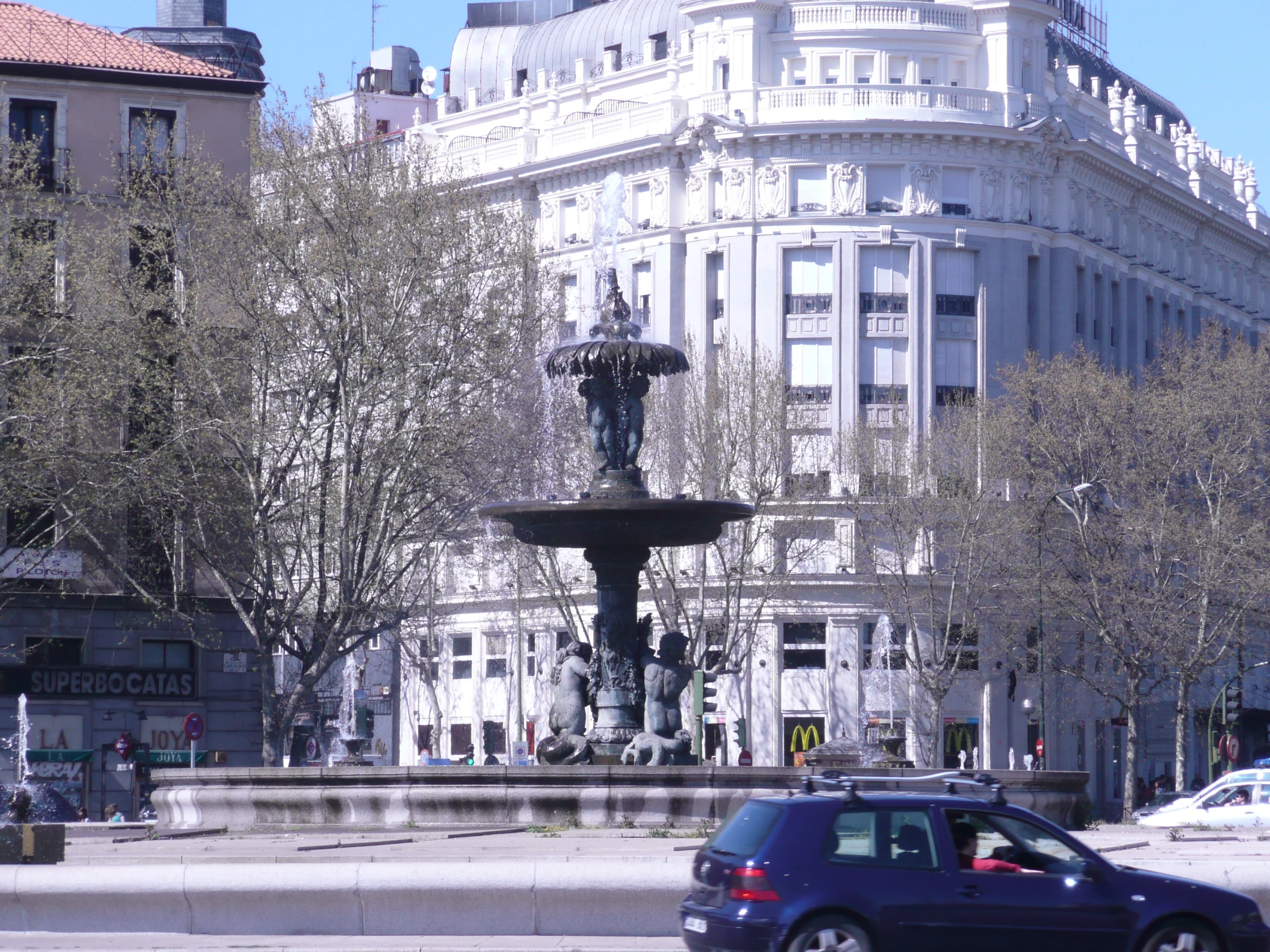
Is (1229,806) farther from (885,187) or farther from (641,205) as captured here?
(641,205)

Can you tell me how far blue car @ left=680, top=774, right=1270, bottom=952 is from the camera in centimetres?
1214

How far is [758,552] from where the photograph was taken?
2243 inches

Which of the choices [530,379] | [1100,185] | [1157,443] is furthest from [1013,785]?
[1100,185]

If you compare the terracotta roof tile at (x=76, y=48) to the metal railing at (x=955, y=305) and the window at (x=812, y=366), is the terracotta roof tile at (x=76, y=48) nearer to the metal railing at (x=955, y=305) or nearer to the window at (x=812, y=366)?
the window at (x=812, y=366)

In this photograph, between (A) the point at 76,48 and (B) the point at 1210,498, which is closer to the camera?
(A) the point at 76,48

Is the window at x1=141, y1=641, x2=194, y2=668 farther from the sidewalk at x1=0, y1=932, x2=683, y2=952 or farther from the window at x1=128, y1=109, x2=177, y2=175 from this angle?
the sidewalk at x1=0, y1=932, x2=683, y2=952

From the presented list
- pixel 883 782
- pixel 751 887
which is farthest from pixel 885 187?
pixel 751 887

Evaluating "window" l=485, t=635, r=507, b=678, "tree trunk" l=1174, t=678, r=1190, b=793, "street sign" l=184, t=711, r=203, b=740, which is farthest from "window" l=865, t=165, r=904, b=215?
"street sign" l=184, t=711, r=203, b=740

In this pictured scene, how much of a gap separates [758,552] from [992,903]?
44560 millimetres

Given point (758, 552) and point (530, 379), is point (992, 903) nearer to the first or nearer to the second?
point (530, 379)

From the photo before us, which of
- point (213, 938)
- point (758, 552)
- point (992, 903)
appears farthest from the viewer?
point (758, 552)

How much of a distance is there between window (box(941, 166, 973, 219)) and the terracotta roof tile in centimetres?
2615

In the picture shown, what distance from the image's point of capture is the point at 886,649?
5634 cm

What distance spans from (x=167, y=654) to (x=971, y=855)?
34906mm
